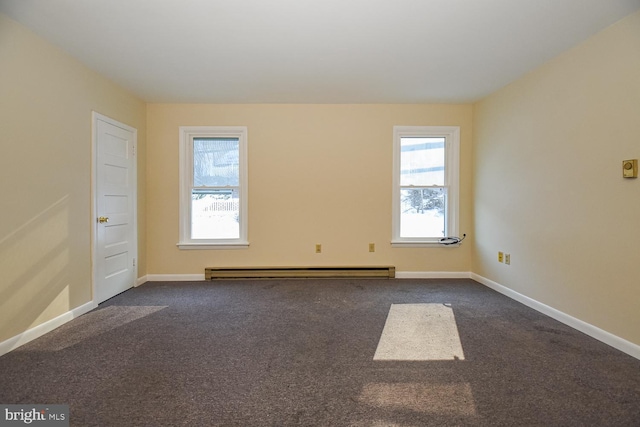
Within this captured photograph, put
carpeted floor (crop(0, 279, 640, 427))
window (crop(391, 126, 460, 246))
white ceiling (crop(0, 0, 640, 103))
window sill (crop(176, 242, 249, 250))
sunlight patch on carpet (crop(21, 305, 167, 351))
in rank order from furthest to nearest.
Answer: window (crop(391, 126, 460, 246)) < window sill (crop(176, 242, 249, 250)) < sunlight patch on carpet (crop(21, 305, 167, 351)) < white ceiling (crop(0, 0, 640, 103)) < carpeted floor (crop(0, 279, 640, 427))

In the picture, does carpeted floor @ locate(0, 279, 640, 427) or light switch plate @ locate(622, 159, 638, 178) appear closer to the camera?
carpeted floor @ locate(0, 279, 640, 427)

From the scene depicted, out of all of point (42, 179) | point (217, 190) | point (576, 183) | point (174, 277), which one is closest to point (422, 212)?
point (576, 183)

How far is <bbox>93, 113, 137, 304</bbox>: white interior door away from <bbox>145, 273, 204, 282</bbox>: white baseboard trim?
0.34 meters

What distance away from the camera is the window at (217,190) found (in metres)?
4.32

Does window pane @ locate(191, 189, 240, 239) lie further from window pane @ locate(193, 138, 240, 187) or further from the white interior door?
the white interior door

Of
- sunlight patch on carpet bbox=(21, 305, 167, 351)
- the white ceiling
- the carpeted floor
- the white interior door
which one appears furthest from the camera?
the white interior door

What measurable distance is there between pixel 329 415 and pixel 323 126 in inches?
140

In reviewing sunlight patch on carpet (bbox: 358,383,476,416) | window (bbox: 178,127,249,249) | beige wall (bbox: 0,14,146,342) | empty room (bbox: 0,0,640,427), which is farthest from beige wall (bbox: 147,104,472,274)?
sunlight patch on carpet (bbox: 358,383,476,416)

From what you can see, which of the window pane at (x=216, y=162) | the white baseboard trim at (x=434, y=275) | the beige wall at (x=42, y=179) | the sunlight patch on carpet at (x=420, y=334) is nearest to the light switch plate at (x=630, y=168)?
the sunlight patch on carpet at (x=420, y=334)

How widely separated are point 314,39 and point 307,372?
2522mm

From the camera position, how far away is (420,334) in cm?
254

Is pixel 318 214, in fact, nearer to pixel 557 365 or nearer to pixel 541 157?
pixel 541 157

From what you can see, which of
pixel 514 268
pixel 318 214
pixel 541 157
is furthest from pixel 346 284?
pixel 541 157

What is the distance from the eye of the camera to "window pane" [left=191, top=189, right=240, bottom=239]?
14.3 ft
